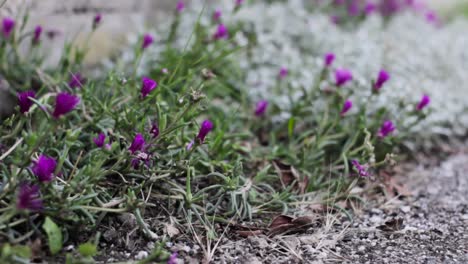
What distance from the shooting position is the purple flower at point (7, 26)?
6.95 ft

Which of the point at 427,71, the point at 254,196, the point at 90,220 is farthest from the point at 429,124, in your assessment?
the point at 90,220

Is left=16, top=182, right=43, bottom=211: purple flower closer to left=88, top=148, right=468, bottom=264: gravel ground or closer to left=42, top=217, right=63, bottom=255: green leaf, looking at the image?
left=42, top=217, right=63, bottom=255: green leaf

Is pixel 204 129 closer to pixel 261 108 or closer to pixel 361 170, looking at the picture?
pixel 361 170

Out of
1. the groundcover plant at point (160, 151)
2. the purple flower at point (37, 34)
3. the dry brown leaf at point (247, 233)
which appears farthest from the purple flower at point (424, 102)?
the purple flower at point (37, 34)

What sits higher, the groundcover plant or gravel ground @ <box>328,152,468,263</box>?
the groundcover plant

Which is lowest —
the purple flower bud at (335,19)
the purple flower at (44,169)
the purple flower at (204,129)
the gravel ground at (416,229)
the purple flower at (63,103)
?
the gravel ground at (416,229)

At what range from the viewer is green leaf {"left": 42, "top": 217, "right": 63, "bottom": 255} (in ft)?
4.37

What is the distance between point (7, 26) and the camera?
2.13 m

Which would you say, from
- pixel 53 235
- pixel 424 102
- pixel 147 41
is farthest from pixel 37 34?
pixel 424 102

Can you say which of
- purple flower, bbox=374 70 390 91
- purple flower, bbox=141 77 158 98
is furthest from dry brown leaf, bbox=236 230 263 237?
purple flower, bbox=374 70 390 91

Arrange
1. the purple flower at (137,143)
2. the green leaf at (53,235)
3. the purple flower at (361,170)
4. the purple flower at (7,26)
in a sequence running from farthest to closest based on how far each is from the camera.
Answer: the purple flower at (7,26) → the purple flower at (361,170) → the purple flower at (137,143) → the green leaf at (53,235)

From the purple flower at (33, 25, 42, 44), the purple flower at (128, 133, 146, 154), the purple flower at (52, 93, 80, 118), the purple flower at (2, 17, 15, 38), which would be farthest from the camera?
the purple flower at (33, 25, 42, 44)

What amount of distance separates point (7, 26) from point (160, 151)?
3.21 feet

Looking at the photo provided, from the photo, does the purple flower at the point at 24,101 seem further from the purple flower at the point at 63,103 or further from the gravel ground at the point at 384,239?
the gravel ground at the point at 384,239
